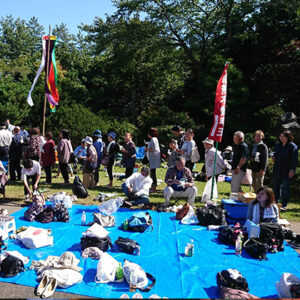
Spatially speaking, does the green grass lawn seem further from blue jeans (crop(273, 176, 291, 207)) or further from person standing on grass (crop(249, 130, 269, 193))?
person standing on grass (crop(249, 130, 269, 193))

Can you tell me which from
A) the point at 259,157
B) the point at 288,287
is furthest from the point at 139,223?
the point at 259,157

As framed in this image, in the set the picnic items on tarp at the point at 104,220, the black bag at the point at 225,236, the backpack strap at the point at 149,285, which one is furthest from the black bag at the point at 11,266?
the black bag at the point at 225,236

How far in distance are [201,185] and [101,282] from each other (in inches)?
275

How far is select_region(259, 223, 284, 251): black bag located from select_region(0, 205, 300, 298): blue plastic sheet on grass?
169 millimetres

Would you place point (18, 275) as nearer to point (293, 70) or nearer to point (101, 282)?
point (101, 282)

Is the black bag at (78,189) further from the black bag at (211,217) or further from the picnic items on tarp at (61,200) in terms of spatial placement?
the black bag at (211,217)

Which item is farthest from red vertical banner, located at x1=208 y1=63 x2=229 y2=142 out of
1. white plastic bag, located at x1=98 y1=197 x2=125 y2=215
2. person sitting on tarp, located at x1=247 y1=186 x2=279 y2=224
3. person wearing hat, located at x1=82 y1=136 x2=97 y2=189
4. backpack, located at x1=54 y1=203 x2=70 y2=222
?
backpack, located at x1=54 y1=203 x2=70 y2=222

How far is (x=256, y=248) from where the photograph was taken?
17.1ft

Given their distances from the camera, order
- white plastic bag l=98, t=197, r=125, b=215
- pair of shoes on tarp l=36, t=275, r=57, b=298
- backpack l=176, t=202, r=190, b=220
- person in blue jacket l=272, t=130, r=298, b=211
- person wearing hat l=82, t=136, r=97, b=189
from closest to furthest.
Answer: pair of shoes on tarp l=36, t=275, r=57, b=298 → backpack l=176, t=202, r=190, b=220 → white plastic bag l=98, t=197, r=125, b=215 → person in blue jacket l=272, t=130, r=298, b=211 → person wearing hat l=82, t=136, r=97, b=189

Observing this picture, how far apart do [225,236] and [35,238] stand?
3.37m

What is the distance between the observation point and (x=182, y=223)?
670cm

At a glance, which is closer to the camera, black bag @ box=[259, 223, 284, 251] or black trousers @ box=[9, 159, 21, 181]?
black bag @ box=[259, 223, 284, 251]

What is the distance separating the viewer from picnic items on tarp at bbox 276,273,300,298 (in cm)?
380

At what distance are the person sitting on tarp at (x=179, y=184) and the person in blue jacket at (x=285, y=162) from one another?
2.12 meters
